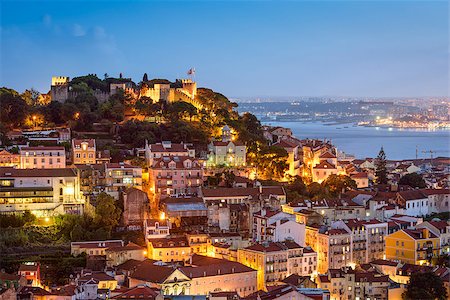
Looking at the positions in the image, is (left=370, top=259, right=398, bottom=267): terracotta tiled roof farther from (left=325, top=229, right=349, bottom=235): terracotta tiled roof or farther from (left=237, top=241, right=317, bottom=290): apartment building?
(left=237, top=241, right=317, bottom=290): apartment building

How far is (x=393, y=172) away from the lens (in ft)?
90.6

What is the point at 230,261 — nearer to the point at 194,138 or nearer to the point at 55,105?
the point at 194,138

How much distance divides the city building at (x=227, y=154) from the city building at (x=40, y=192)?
4626mm

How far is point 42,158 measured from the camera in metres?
19.8

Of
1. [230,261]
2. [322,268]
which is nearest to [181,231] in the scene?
[230,261]

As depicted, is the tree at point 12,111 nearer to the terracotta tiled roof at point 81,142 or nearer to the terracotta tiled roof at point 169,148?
the terracotta tiled roof at point 81,142

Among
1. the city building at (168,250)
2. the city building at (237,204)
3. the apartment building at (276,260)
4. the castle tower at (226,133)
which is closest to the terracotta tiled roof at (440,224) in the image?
the apartment building at (276,260)

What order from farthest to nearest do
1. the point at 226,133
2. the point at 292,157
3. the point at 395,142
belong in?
the point at 395,142, the point at 226,133, the point at 292,157

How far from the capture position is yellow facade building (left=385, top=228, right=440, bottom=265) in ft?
58.0

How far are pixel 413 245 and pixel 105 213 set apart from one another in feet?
23.8

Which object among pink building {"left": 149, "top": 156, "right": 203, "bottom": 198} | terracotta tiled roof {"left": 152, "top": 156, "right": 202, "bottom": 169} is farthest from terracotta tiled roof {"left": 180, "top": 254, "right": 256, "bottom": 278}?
terracotta tiled roof {"left": 152, "top": 156, "right": 202, "bottom": 169}

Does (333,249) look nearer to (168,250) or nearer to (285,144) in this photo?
(168,250)

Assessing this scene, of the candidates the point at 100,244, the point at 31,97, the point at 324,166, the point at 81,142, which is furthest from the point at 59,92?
the point at 100,244

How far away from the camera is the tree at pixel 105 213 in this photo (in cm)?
1730
